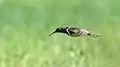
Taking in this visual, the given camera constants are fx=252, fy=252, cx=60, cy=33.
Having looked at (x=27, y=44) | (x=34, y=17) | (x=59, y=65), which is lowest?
(x=59, y=65)

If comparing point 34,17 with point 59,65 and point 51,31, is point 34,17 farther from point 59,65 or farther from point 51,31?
point 59,65

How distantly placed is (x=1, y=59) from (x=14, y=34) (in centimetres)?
13

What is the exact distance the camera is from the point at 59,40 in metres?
1.18

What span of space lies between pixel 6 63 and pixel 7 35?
0.43 feet

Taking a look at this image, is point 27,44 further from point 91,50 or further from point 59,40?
point 91,50

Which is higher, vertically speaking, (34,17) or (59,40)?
(34,17)

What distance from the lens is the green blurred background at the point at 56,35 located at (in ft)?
3.83

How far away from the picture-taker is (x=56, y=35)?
3.89 feet

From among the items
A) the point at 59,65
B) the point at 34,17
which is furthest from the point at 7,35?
the point at 59,65

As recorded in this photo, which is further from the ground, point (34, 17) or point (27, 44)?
point (34, 17)

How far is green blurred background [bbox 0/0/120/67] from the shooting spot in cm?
117

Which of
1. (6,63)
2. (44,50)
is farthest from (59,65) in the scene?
(6,63)

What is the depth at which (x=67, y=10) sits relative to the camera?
1.19 m

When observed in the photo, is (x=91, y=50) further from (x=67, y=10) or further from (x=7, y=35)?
(x=7, y=35)
